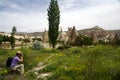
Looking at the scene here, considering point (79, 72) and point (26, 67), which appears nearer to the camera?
point (79, 72)

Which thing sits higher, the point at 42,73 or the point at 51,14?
the point at 51,14

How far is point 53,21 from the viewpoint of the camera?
58.9 m

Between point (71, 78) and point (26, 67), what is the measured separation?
7040 millimetres

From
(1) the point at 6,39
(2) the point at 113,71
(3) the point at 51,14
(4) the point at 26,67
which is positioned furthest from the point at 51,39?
(1) the point at 6,39

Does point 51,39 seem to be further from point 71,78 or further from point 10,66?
point 71,78

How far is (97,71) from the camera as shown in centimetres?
1184

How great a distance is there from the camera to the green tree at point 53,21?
187 feet

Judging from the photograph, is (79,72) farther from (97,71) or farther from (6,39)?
(6,39)

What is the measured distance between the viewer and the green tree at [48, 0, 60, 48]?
57.0 metres

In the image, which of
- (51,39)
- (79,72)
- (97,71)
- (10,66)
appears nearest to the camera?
(97,71)

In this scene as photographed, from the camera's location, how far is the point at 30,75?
48.8ft

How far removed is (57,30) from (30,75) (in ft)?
142

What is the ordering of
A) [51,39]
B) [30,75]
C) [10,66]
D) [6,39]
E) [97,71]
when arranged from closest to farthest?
[97,71] → [30,75] → [10,66] → [51,39] → [6,39]

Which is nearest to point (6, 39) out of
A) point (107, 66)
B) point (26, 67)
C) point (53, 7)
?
point (53, 7)
